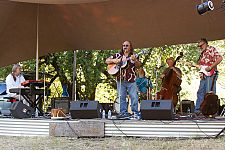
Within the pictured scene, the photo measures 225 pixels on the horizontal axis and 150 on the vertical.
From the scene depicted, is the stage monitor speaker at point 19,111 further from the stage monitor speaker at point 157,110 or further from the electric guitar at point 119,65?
the stage monitor speaker at point 157,110

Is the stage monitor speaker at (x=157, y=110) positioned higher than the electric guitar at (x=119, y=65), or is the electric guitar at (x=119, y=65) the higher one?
the electric guitar at (x=119, y=65)

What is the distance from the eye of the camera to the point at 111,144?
181 inches

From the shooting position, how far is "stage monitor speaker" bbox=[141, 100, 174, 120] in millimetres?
4879

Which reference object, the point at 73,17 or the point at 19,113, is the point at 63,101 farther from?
the point at 19,113

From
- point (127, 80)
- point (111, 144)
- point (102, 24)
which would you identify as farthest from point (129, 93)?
point (102, 24)

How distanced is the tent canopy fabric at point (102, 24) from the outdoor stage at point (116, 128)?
8.85ft

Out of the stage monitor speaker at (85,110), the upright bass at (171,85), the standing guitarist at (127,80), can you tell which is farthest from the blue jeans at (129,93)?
the upright bass at (171,85)

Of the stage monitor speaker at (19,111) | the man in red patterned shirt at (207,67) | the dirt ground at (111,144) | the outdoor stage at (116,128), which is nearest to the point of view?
the dirt ground at (111,144)

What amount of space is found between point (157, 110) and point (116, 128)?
Result: 0.54 m

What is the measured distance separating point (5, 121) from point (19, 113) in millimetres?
219

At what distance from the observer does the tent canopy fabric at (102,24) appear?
7.76 meters

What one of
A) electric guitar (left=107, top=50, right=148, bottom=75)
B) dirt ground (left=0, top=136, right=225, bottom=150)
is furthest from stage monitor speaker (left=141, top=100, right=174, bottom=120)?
electric guitar (left=107, top=50, right=148, bottom=75)

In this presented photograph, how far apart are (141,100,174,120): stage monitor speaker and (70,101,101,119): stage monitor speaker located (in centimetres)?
67

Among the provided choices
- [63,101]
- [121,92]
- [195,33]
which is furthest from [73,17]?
[121,92]
